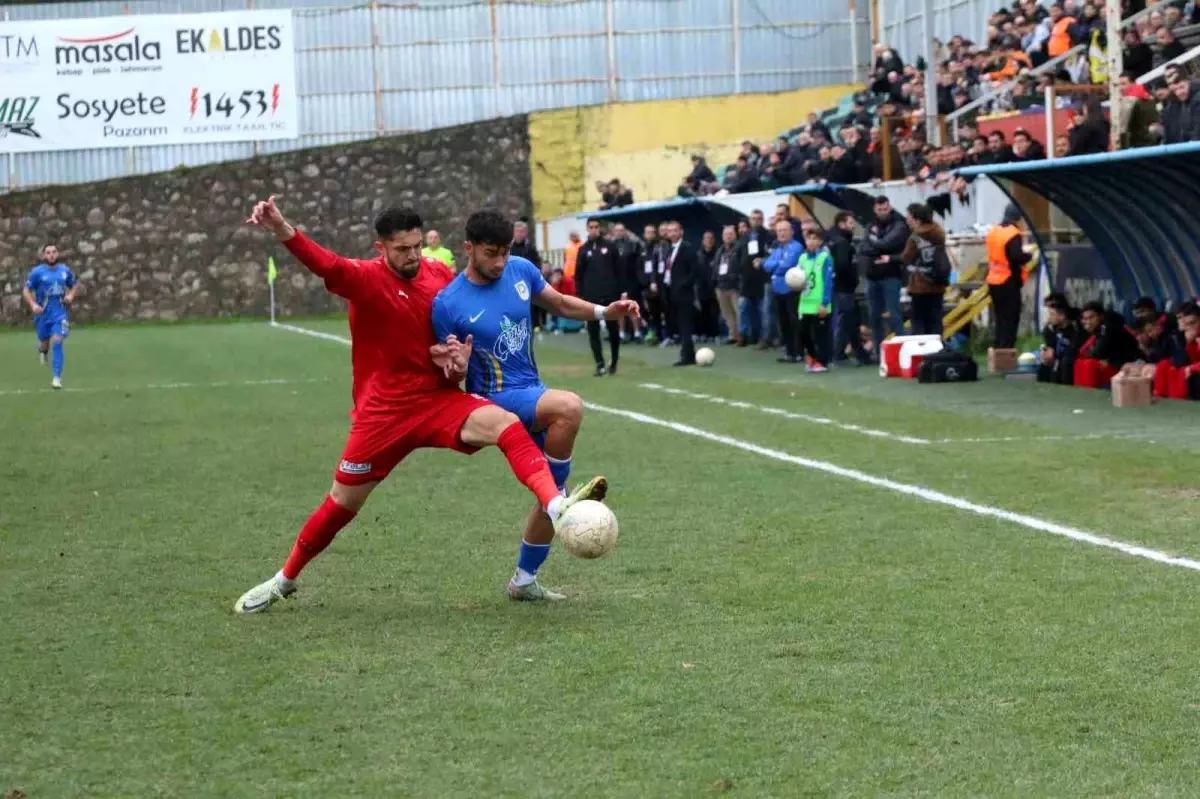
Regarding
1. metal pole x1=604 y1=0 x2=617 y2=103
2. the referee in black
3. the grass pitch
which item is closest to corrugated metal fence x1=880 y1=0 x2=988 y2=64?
metal pole x1=604 y1=0 x2=617 y2=103

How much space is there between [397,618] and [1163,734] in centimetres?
331

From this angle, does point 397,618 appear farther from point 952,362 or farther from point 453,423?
point 952,362

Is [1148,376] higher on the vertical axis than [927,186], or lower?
lower

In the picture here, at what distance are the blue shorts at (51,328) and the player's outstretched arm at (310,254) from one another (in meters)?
16.4

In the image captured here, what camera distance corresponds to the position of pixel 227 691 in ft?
21.4

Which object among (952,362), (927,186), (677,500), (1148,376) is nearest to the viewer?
(677,500)

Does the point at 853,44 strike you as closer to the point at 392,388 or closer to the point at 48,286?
the point at 48,286

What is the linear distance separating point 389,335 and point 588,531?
140 centimetres

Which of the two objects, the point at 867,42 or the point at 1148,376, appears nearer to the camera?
the point at 1148,376

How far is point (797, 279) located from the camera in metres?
22.4

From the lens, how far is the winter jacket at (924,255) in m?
20.9

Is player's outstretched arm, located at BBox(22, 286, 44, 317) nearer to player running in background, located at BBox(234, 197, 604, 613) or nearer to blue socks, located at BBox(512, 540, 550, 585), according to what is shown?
→ player running in background, located at BBox(234, 197, 604, 613)

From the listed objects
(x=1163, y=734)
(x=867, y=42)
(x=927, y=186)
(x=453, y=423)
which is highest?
(x=867, y=42)

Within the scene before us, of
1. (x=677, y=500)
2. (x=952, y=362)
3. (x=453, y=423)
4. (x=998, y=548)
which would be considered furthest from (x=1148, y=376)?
(x=453, y=423)
